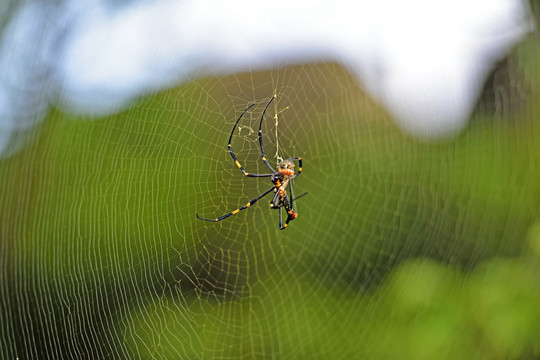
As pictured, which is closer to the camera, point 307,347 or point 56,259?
point 56,259

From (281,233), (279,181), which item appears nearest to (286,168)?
(279,181)

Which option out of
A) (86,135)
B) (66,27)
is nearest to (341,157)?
(86,135)

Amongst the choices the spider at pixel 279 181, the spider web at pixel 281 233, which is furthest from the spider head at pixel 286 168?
the spider web at pixel 281 233

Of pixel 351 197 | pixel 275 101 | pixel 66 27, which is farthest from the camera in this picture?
pixel 351 197

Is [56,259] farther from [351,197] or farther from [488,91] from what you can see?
[488,91]

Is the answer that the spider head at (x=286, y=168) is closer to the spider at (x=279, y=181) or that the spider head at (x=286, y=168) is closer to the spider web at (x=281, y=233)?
the spider at (x=279, y=181)

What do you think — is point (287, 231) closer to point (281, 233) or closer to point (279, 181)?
point (281, 233)
